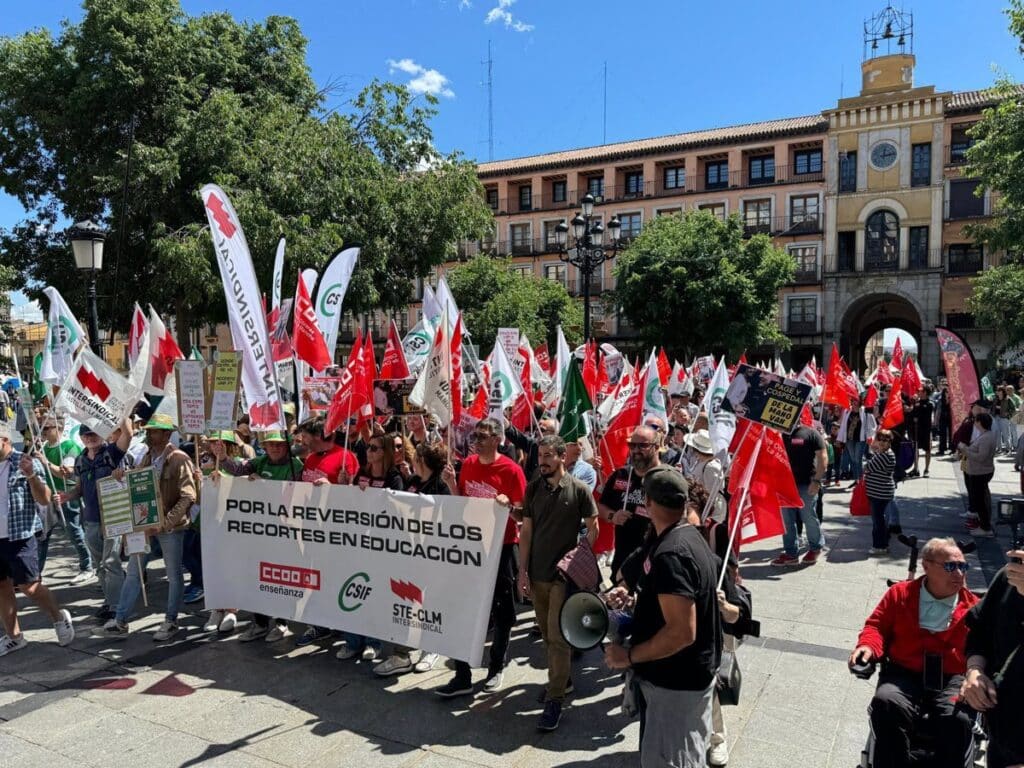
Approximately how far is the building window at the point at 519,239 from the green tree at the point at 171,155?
3152 cm

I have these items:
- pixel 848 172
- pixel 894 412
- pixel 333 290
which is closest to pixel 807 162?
pixel 848 172

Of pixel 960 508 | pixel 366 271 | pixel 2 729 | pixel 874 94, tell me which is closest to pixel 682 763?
pixel 2 729

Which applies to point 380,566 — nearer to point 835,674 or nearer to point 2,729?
point 2,729

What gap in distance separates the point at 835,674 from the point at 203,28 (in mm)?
18141

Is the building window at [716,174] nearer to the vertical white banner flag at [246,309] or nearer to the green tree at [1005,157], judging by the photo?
the green tree at [1005,157]

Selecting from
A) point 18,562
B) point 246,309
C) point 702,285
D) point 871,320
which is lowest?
point 18,562

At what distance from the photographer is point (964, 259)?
3866cm

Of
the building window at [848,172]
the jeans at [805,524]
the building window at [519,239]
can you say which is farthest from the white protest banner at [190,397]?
the building window at [519,239]

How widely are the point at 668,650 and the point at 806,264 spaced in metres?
43.5

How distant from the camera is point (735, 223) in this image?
3369 centimetres

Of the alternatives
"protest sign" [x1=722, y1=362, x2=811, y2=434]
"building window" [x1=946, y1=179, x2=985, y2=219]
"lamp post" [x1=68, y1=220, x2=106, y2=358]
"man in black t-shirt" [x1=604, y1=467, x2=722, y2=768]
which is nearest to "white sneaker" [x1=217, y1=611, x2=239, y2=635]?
"man in black t-shirt" [x1=604, y1=467, x2=722, y2=768]

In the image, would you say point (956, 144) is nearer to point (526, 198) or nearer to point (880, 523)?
point (526, 198)

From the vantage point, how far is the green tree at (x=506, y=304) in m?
35.8

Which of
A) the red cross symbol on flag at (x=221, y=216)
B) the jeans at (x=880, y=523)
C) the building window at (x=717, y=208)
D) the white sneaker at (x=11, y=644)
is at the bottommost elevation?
the white sneaker at (x=11, y=644)
